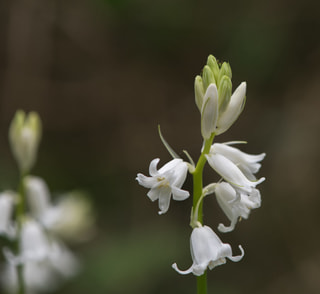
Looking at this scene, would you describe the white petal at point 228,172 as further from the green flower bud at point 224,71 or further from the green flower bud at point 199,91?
the green flower bud at point 224,71

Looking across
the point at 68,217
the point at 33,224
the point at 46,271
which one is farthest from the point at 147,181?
the point at 46,271

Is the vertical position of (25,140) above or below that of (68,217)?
above

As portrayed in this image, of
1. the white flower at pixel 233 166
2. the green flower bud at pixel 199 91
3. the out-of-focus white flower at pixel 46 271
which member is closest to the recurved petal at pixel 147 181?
the white flower at pixel 233 166

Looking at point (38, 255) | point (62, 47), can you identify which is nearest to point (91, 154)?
point (62, 47)

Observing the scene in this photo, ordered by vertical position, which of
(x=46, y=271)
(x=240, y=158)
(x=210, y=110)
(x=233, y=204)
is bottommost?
(x=46, y=271)

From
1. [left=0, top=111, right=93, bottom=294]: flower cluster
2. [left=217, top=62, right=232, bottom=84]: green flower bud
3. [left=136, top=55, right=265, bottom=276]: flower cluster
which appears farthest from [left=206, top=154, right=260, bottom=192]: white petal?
[left=0, top=111, right=93, bottom=294]: flower cluster

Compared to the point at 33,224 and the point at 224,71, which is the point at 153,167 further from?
the point at 33,224

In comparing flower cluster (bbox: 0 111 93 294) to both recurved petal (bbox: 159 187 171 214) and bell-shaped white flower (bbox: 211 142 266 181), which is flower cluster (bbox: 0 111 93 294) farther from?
bell-shaped white flower (bbox: 211 142 266 181)
